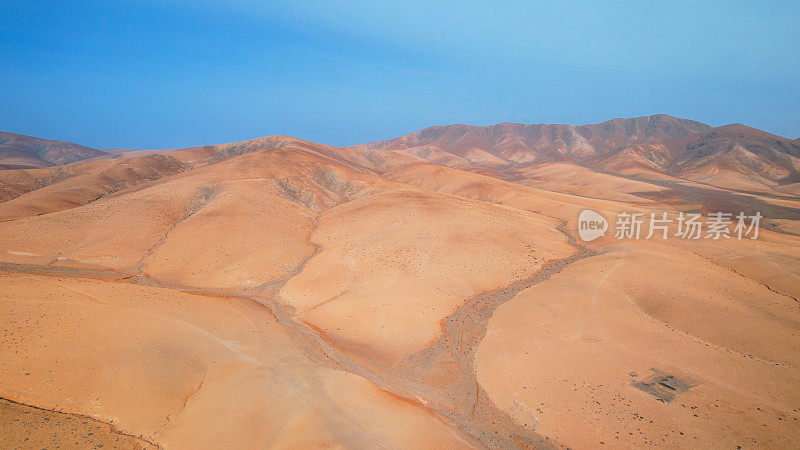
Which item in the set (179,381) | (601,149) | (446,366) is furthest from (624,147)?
(179,381)

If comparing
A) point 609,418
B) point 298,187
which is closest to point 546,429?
point 609,418

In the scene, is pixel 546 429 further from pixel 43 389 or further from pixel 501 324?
pixel 43 389

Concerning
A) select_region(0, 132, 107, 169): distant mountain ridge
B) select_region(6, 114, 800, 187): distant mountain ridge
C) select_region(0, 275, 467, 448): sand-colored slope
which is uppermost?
select_region(6, 114, 800, 187): distant mountain ridge

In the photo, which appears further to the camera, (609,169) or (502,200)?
(609,169)

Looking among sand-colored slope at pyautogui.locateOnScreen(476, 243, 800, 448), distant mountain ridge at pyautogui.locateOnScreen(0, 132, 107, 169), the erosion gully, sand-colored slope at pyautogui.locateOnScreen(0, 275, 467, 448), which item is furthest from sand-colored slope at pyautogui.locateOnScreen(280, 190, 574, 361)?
distant mountain ridge at pyautogui.locateOnScreen(0, 132, 107, 169)

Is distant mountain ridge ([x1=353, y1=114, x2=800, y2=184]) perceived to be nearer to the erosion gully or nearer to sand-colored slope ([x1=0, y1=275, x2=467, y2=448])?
the erosion gully

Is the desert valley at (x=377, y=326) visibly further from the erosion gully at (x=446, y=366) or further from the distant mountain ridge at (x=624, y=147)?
the distant mountain ridge at (x=624, y=147)

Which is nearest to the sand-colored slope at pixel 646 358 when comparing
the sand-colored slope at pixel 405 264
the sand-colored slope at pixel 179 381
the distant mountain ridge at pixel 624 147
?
the sand-colored slope at pixel 405 264
